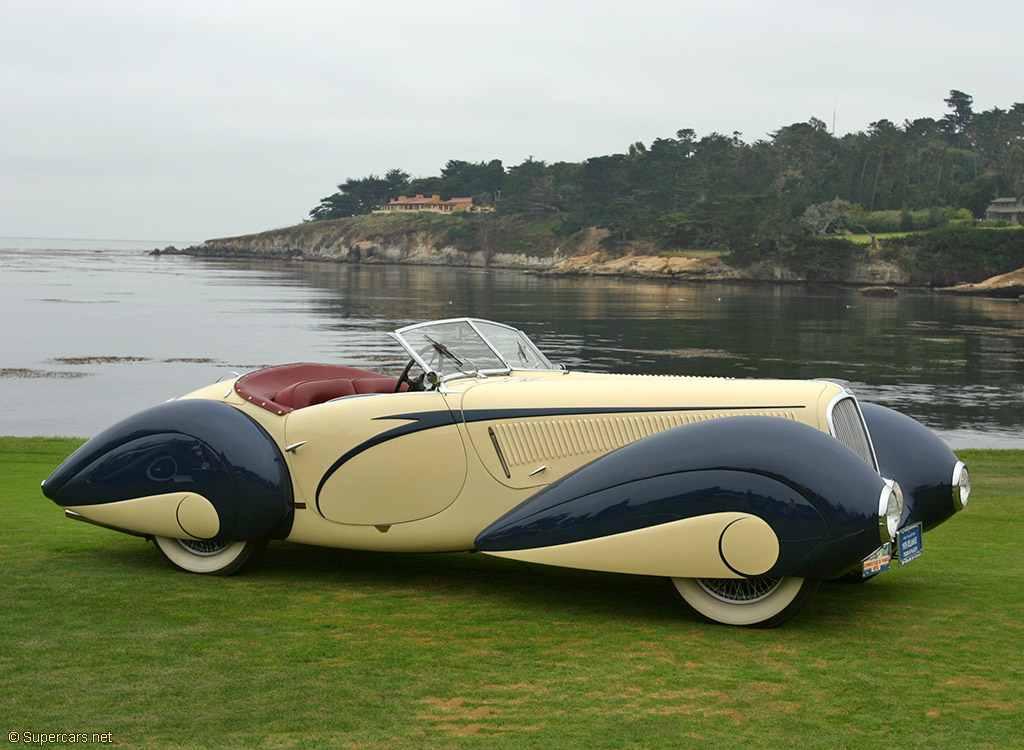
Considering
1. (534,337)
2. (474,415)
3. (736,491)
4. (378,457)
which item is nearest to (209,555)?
(378,457)

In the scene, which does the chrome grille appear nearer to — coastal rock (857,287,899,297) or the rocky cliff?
coastal rock (857,287,899,297)

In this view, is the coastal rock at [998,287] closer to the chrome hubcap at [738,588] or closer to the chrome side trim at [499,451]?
the chrome hubcap at [738,588]

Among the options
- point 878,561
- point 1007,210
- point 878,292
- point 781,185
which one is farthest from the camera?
point 781,185

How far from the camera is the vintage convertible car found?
19.2 feet

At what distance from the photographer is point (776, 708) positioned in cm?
472

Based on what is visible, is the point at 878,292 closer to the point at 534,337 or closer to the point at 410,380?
the point at 534,337

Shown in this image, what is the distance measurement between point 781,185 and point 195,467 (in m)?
160

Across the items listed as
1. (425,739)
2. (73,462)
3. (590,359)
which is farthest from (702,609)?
(590,359)

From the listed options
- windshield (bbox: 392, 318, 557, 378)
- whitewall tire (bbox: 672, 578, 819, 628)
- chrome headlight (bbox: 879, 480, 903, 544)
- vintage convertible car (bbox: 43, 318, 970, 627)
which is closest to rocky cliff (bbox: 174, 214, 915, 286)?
windshield (bbox: 392, 318, 557, 378)

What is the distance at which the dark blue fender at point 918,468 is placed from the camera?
23.3 ft

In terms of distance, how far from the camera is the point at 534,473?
261 inches

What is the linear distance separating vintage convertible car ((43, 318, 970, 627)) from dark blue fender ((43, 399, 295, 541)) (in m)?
0.01

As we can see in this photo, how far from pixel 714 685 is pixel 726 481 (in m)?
1.26

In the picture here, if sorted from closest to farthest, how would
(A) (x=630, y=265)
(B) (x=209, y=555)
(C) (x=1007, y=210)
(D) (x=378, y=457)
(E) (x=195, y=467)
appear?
(D) (x=378, y=457), (E) (x=195, y=467), (B) (x=209, y=555), (C) (x=1007, y=210), (A) (x=630, y=265)
